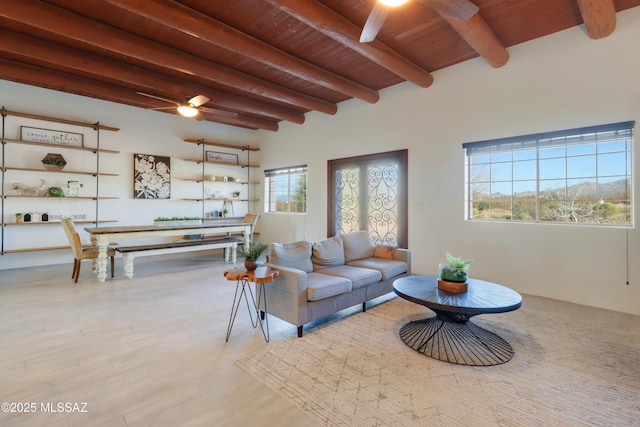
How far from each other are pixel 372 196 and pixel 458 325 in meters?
3.40

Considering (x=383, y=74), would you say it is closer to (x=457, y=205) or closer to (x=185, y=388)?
(x=457, y=205)

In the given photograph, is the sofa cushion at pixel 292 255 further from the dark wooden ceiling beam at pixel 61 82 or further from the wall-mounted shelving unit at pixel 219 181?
the wall-mounted shelving unit at pixel 219 181

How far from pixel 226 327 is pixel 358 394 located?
1.60 m

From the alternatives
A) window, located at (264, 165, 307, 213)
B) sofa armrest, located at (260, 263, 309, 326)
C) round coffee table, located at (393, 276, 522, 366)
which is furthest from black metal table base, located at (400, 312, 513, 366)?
window, located at (264, 165, 307, 213)

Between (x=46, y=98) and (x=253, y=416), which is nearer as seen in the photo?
(x=253, y=416)

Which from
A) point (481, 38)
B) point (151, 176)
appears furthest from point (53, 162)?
point (481, 38)

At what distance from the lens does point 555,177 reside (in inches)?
154

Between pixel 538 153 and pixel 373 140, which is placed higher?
pixel 373 140

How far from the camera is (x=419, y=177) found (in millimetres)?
5117

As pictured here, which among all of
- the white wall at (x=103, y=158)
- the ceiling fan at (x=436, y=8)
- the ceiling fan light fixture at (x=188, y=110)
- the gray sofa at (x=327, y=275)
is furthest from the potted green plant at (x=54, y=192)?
the ceiling fan at (x=436, y=8)

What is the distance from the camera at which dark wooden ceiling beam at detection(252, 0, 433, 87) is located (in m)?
3.00

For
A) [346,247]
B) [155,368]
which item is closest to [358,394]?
[155,368]

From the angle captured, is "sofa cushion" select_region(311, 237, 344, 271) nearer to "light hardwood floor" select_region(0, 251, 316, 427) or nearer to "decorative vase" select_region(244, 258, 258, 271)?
"light hardwood floor" select_region(0, 251, 316, 427)

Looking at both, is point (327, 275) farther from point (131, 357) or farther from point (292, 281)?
point (131, 357)
